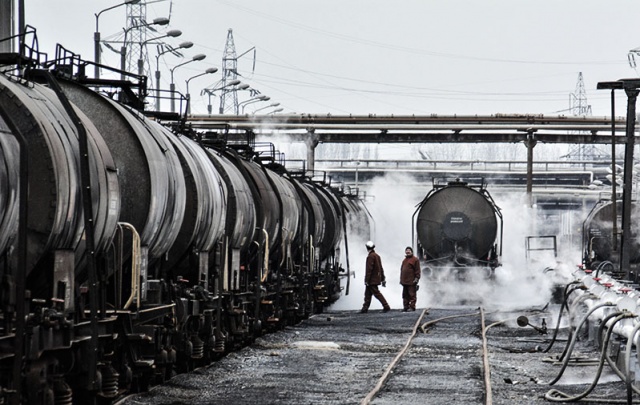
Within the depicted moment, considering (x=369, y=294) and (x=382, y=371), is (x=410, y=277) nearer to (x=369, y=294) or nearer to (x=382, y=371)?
(x=369, y=294)

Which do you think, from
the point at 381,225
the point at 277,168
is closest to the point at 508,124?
the point at 381,225

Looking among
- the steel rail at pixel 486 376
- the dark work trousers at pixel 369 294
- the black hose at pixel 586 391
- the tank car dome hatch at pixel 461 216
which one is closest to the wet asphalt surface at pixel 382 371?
the steel rail at pixel 486 376

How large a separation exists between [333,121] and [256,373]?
111 feet

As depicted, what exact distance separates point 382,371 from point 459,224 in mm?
16332

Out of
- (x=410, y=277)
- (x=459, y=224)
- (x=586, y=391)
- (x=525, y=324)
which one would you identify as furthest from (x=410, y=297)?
(x=586, y=391)

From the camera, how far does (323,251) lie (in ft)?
93.9

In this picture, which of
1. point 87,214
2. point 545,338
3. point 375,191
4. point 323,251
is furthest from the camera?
point 375,191

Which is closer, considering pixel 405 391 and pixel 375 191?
pixel 405 391

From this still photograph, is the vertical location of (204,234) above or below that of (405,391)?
above

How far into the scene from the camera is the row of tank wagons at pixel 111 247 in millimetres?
7613

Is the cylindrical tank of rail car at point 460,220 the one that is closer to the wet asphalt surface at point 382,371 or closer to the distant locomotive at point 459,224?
the distant locomotive at point 459,224

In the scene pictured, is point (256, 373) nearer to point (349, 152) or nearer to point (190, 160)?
point (190, 160)

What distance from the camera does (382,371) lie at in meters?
14.7

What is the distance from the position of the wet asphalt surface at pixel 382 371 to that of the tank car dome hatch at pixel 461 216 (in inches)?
310
